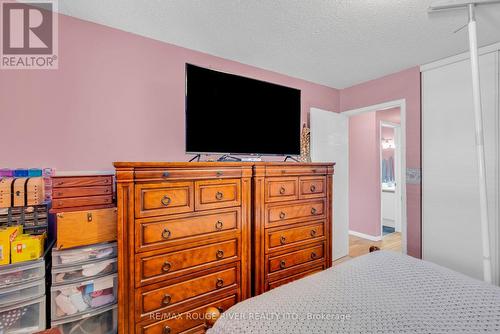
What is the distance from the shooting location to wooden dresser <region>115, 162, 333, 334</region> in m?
1.46

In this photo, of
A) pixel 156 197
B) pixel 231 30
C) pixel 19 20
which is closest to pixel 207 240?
pixel 156 197

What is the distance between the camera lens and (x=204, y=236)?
A: 171 centimetres

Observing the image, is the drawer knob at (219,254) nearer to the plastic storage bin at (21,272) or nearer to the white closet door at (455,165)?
the plastic storage bin at (21,272)

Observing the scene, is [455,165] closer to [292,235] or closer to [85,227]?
[292,235]

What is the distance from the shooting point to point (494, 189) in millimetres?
2297

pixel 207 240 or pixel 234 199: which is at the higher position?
pixel 234 199

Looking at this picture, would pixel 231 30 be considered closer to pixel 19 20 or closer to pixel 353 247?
pixel 19 20

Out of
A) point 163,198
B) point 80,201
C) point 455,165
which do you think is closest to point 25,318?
point 80,201

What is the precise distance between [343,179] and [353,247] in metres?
1.23

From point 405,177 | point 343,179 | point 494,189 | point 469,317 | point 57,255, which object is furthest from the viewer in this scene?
point 343,179

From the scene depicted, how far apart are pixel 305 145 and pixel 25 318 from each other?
290cm

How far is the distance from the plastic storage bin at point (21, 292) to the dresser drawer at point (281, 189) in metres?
1.62

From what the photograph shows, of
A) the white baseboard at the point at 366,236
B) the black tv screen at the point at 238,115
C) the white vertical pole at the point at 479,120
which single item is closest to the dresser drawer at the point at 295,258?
the black tv screen at the point at 238,115

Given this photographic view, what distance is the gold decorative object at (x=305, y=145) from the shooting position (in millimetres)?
2932
